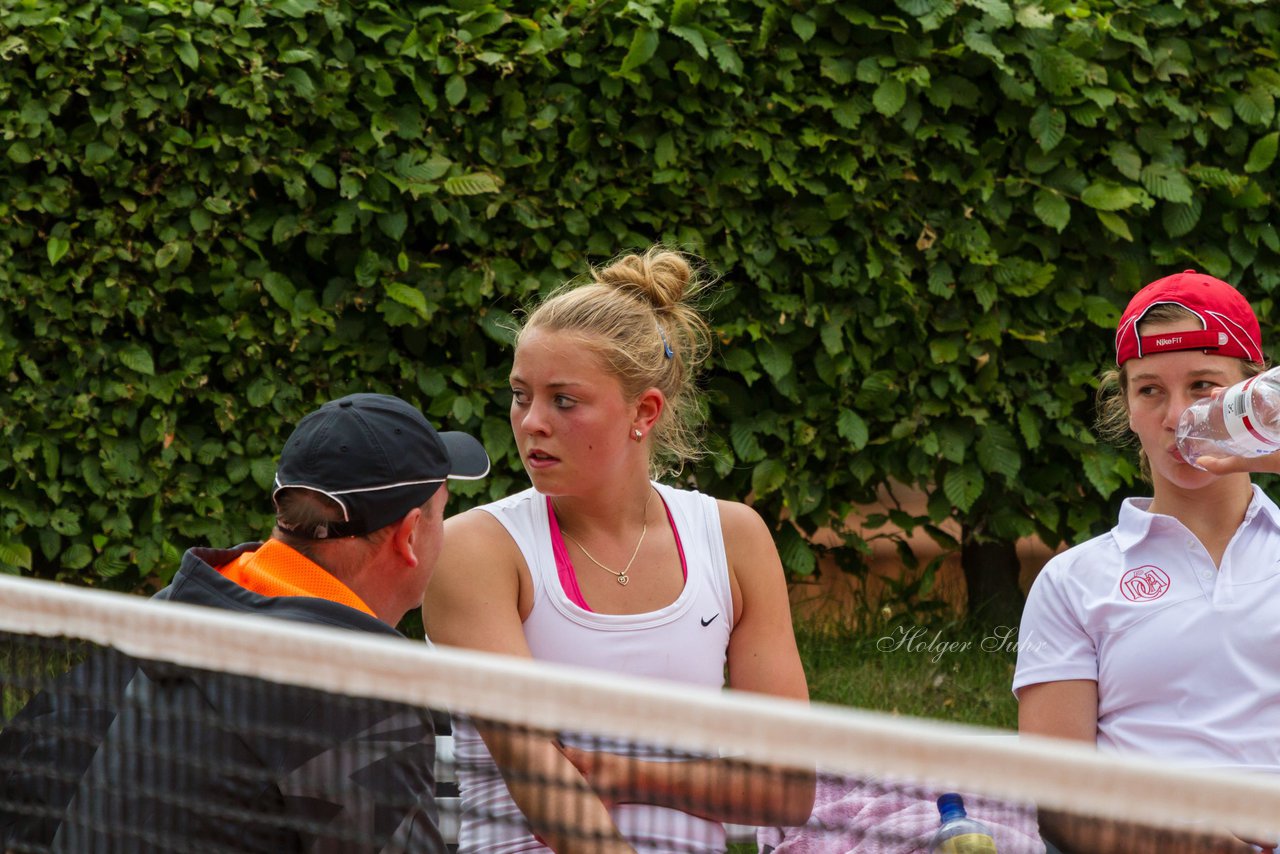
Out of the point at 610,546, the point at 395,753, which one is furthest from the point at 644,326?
the point at 395,753

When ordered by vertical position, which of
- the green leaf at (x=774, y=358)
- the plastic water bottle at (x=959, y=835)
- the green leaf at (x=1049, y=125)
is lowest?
the plastic water bottle at (x=959, y=835)

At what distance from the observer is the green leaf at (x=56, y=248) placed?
5285mm

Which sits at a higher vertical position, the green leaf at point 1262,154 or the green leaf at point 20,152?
the green leaf at point 1262,154

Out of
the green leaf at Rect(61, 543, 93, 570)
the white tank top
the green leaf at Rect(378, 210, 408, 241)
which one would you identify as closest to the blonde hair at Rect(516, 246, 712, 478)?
the white tank top

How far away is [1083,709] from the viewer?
3.27m

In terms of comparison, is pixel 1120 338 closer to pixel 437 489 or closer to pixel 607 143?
pixel 437 489

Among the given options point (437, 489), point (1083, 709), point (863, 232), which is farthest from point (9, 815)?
point (863, 232)

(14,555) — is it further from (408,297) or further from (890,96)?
(890,96)

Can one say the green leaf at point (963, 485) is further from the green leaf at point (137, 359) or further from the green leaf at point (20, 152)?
the green leaf at point (20, 152)

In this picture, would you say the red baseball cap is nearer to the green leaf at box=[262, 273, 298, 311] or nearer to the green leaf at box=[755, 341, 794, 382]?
the green leaf at box=[755, 341, 794, 382]

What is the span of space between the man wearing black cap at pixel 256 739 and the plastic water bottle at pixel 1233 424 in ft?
6.15

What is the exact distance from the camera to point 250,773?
2.15 meters

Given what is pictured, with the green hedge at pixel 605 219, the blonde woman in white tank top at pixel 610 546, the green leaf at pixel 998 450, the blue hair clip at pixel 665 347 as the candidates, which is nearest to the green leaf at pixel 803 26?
the green hedge at pixel 605 219

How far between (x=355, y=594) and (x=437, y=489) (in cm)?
30
